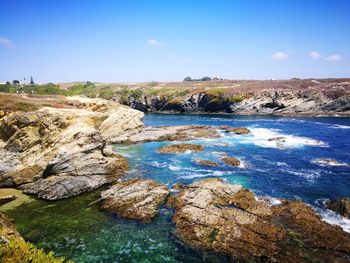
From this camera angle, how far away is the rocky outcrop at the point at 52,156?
32.5 metres

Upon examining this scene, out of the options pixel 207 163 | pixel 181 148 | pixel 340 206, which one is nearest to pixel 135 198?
pixel 207 163

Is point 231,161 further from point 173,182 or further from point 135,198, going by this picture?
point 135,198

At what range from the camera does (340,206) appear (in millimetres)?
25984

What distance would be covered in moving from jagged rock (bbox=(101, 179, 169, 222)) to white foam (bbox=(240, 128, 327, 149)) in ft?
88.5

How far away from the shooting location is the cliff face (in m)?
97.1

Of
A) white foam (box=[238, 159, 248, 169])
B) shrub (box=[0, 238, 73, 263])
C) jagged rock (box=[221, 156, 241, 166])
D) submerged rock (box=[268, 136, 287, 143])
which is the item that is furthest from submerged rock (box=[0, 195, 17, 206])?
submerged rock (box=[268, 136, 287, 143])

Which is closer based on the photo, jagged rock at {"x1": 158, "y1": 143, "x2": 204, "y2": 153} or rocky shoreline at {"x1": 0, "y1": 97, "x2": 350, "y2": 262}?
rocky shoreline at {"x1": 0, "y1": 97, "x2": 350, "y2": 262}

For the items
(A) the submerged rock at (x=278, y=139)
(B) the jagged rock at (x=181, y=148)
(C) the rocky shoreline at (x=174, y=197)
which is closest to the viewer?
(C) the rocky shoreline at (x=174, y=197)

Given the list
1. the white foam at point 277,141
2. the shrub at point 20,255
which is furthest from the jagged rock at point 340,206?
the white foam at point 277,141

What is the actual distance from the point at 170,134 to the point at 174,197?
32.7 m

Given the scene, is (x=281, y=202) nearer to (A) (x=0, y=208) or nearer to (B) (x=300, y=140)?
(A) (x=0, y=208)

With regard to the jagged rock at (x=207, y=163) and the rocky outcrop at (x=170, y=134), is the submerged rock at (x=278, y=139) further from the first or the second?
the jagged rock at (x=207, y=163)

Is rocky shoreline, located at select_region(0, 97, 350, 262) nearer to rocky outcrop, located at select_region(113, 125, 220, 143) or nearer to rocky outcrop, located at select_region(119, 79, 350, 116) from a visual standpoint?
rocky outcrop, located at select_region(113, 125, 220, 143)

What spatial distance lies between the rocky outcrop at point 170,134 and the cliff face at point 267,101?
139ft
